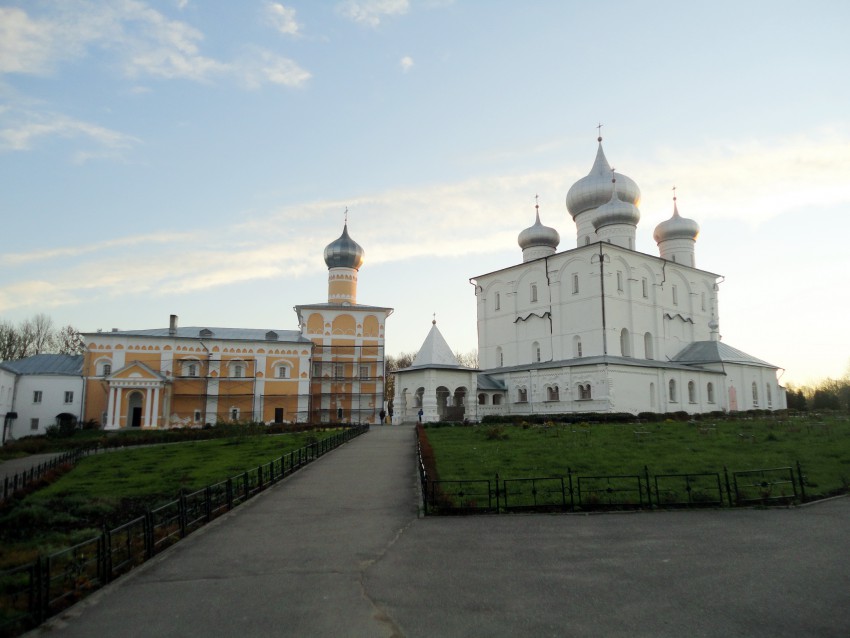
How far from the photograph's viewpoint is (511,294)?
45250mm

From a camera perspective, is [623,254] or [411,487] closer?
[411,487]

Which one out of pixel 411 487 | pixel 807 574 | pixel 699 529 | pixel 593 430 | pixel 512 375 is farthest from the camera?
pixel 512 375

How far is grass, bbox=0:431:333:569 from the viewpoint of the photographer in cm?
1104

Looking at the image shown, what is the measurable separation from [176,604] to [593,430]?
2046 centimetres

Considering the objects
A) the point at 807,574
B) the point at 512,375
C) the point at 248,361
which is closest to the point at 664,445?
the point at 807,574

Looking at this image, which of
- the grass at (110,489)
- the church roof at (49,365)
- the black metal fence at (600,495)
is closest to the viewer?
the grass at (110,489)

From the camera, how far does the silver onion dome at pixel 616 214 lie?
43000mm

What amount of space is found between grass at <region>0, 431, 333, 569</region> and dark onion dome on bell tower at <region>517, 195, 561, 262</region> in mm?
27437

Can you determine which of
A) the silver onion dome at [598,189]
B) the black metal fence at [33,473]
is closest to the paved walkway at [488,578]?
the black metal fence at [33,473]

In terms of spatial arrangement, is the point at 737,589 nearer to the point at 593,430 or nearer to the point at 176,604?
the point at 176,604

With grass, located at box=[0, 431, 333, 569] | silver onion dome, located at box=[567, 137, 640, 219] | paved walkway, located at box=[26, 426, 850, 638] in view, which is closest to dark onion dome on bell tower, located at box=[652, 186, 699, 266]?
silver onion dome, located at box=[567, 137, 640, 219]

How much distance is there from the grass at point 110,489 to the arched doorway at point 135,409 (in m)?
16.1

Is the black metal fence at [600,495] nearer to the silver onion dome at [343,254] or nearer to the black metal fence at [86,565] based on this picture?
the black metal fence at [86,565]

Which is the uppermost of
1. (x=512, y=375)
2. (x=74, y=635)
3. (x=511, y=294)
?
(x=511, y=294)
